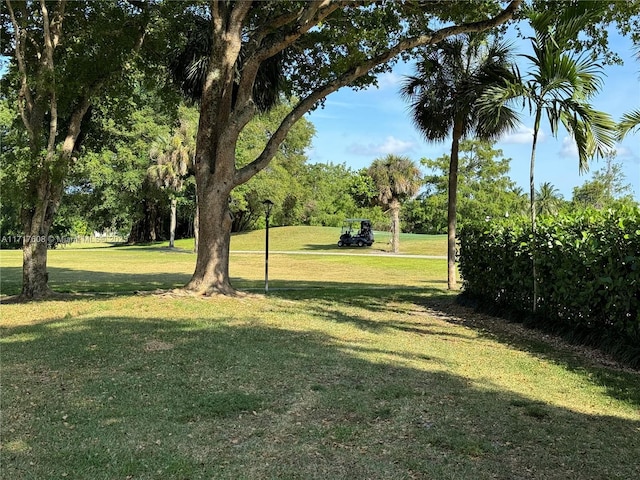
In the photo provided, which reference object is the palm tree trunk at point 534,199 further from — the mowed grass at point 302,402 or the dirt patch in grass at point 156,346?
the dirt patch in grass at point 156,346

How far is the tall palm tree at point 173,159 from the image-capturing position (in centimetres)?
3478

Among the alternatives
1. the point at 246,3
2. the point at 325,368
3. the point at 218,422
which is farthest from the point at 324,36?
the point at 218,422

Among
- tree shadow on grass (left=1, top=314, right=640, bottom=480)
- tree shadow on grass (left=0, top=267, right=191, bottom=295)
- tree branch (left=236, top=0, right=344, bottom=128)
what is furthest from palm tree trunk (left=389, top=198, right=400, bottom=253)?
tree shadow on grass (left=1, top=314, right=640, bottom=480)

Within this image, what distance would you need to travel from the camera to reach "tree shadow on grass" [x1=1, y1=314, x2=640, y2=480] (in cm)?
323

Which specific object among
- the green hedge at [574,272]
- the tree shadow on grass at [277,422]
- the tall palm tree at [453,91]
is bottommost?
the tree shadow on grass at [277,422]

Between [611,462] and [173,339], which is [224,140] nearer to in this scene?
[173,339]

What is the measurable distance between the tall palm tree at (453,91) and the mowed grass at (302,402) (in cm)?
668

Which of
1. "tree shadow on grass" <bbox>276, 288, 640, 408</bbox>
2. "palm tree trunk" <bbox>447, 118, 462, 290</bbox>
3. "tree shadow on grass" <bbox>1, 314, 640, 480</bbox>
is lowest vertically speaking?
"tree shadow on grass" <bbox>276, 288, 640, 408</bbox>

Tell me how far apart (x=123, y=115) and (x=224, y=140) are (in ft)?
15.2

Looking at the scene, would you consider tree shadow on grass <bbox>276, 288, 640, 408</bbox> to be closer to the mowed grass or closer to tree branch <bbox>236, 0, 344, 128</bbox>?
the mowed grass

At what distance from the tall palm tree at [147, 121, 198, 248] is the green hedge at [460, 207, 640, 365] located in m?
27.8

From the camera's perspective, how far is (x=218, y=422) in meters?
3.94

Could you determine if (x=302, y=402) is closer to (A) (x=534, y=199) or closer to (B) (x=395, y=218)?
(A) (x=534, y=199)

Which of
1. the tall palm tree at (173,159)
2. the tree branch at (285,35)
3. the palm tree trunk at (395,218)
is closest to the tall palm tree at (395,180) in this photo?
the palm tree trunk at (395,218)
